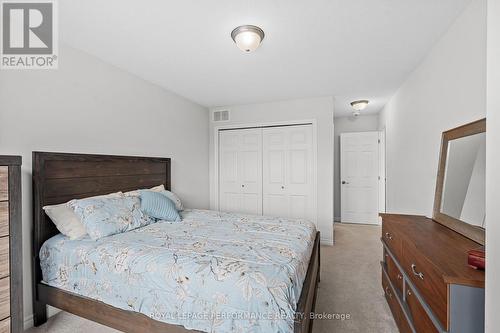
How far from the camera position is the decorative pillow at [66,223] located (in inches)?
74.0

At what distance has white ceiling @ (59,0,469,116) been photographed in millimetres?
1672

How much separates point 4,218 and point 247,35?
2036mm

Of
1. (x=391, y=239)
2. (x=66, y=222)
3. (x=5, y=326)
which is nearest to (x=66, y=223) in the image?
(x=66, y=222)

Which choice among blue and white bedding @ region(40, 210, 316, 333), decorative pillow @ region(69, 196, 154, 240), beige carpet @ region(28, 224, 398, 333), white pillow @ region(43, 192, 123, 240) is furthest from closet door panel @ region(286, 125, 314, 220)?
white pillow @ region(43, 192, 123, 240)

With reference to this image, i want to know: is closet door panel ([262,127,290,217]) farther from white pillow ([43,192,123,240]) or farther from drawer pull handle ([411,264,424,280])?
white pillow ([43,192,123,240])

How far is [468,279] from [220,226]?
1.81m

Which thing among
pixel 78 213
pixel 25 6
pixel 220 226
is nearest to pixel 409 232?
A: pixel 220 226

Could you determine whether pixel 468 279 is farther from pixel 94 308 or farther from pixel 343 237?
pixel 343 237

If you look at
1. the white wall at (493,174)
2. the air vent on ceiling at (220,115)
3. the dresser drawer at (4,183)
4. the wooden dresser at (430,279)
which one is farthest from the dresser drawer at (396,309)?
the air vent on ceiling at (220,115)

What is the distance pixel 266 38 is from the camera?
2080 millimetres

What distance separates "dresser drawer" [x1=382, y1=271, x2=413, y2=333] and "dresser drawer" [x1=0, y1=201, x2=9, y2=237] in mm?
2512

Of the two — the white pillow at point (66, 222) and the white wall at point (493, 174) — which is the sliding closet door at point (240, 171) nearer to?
the white pillow at point (66, 222)

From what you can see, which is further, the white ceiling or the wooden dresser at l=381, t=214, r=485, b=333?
the white ceiling

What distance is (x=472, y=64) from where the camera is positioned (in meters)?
1.56
